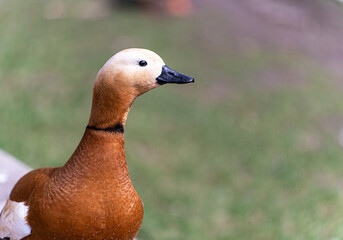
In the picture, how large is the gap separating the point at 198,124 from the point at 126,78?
12.8ft

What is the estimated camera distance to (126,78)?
1.74 meters

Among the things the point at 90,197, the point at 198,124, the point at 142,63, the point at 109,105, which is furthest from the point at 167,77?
the point at 198,124

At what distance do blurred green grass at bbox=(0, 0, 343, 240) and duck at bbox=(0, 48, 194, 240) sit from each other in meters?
1.78

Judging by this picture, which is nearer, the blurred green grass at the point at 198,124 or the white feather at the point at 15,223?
the white feather at the point at 15,223

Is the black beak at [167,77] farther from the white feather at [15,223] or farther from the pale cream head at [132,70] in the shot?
the white feather at [15,223]

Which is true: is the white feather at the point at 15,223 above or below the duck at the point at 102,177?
below

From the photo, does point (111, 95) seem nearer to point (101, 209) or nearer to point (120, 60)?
point (120, 60)

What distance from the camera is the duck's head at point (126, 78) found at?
1745mm

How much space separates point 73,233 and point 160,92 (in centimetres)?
440

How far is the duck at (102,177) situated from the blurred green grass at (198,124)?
178 cm

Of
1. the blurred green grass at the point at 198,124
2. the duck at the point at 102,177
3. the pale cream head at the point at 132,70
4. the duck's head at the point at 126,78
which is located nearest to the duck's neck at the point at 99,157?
the duck at the point at 102,177

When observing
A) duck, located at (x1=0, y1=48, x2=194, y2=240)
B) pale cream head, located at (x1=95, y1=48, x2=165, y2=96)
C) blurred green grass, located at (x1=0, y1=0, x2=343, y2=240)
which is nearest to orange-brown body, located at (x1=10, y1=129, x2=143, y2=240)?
duck, located at (x1=0, y1=48, x2=194, y2=240)

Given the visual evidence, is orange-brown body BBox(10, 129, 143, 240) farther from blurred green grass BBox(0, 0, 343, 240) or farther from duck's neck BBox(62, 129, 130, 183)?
blurred green grass BBox(0, 0, 343, 240)

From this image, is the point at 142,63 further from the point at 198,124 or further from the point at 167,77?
the point at 198,124
